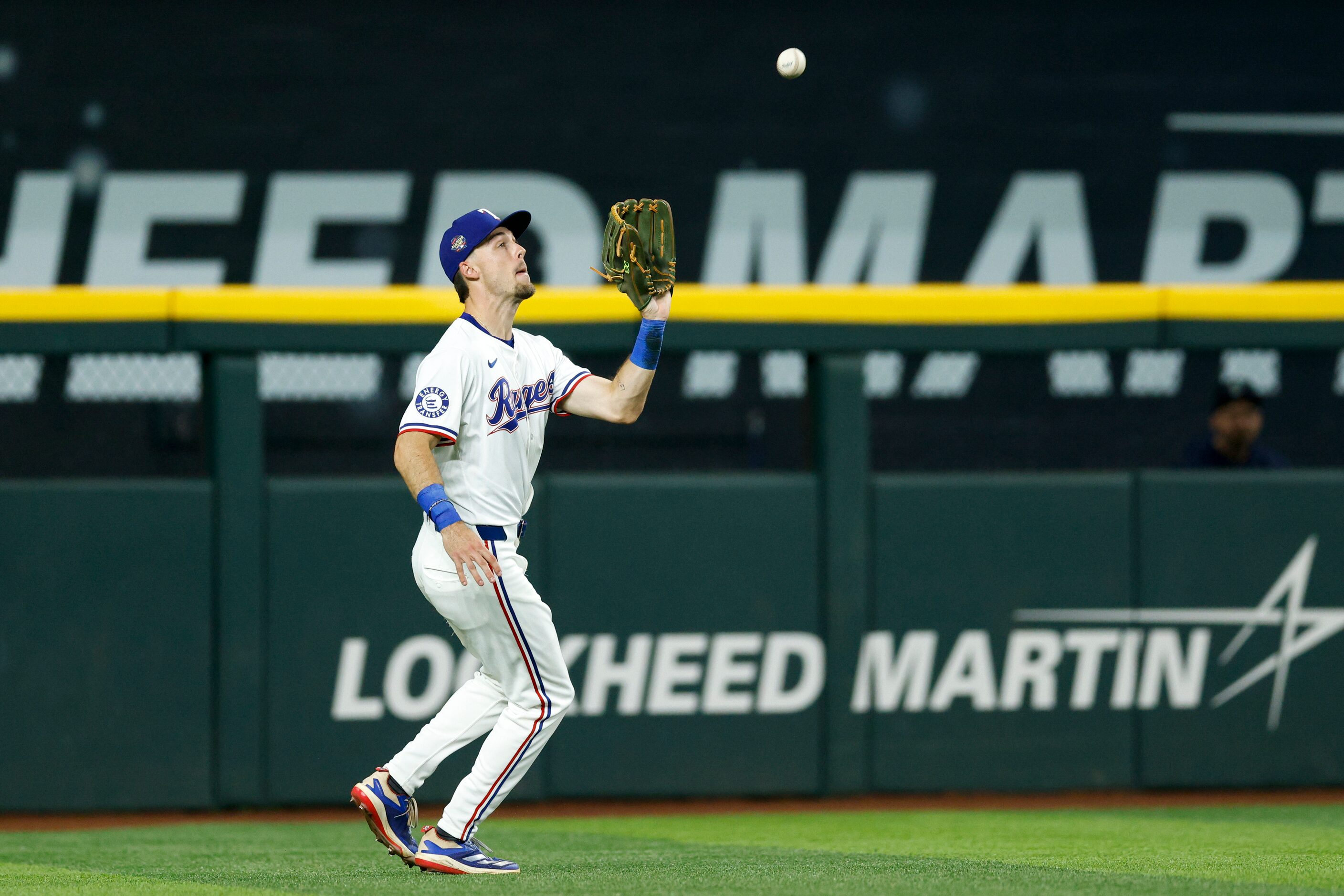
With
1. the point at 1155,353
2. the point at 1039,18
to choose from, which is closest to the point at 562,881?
the point at 1155,353

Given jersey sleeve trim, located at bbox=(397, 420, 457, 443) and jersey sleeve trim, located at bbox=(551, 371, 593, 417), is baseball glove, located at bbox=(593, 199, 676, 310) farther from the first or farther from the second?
jersey sleeve trim, located at bbox=(397, 420, 457, 443)

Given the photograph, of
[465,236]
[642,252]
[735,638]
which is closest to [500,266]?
[465,236]

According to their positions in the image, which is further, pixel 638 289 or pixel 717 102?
pixel 717 102

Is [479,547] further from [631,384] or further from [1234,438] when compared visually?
[1234,438]

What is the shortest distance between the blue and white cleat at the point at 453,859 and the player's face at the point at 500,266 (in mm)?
1329

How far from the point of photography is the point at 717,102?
9164mm

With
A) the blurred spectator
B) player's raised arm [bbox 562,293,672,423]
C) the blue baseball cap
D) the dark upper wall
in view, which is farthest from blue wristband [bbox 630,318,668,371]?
the dark upper wall

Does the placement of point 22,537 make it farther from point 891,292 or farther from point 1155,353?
point 1155,353

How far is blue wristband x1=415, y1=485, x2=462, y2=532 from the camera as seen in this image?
3984 mm

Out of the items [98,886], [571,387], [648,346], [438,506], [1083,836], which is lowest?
[1083,836]

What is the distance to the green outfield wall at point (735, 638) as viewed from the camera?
5984mm

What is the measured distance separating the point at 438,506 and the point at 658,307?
81 cm

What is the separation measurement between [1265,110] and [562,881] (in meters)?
6.97

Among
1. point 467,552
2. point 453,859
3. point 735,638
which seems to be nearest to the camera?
point 467,552
